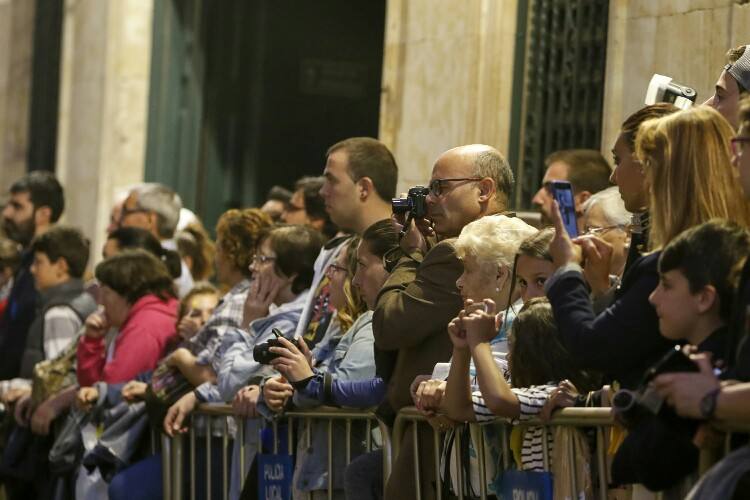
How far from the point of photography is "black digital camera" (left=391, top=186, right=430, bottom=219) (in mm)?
7527

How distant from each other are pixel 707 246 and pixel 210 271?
7268mm

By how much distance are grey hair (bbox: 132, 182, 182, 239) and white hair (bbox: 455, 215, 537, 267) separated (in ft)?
17.7

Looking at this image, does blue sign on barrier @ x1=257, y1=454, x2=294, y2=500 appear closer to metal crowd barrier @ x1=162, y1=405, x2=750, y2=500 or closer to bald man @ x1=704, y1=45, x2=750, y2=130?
metal crowd barrier @ x1=162, y1=405, x2=750, y2=500

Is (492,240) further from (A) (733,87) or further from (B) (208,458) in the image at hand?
(B) (208,458)

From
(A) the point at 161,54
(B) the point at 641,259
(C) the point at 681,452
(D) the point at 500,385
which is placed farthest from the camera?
(A) the point at 161,54

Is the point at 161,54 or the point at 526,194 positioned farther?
the point at 161,54

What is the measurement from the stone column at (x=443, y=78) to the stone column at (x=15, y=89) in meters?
6.46

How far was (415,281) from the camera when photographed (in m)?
7.31

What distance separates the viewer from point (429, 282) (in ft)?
23.9

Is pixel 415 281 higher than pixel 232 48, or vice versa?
pixel 232 48

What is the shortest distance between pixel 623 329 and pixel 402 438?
183cm

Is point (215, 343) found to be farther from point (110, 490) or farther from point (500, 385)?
point (500, 385)

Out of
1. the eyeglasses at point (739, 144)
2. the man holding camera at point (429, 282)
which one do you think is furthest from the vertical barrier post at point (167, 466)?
the eyeglasses at point (739, 144)

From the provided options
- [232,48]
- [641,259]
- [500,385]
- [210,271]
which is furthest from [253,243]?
[232,48]
